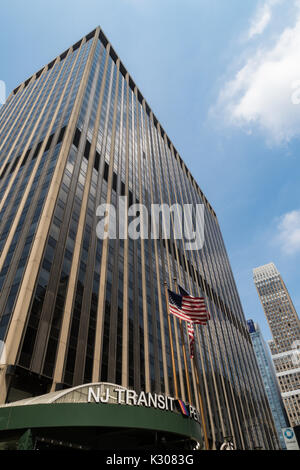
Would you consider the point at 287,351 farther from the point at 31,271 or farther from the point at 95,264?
the point at 31,271

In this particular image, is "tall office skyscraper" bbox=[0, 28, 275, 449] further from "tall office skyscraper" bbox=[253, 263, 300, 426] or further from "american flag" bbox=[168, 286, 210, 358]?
"tall office skyscraper" bbox=[253, 263, 300, 426]

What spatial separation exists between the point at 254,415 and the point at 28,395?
74835 mm

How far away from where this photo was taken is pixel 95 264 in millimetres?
42469

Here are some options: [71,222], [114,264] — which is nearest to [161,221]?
[114,264]

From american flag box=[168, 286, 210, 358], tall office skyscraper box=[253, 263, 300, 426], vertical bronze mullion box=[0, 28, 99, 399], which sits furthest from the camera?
tall office skyscraper box=[253, 263, 300, 426]

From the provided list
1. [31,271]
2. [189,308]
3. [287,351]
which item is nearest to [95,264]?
[31,271]

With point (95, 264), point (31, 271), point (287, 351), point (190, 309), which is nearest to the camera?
point (190, 309)

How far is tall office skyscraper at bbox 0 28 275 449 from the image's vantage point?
103ft

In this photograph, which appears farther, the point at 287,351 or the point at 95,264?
the point at 287,351

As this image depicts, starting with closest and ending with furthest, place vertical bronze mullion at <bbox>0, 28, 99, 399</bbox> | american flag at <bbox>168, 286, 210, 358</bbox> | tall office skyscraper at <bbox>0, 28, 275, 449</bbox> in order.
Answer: american flag at <bbox>168, 286, 210, 358</bbox> → vertical bronze mullion at <bbox>0, 28, 99, 399</bbox> → tall office skyscraper at <bbox>0, 28, 275, 449</bbox>

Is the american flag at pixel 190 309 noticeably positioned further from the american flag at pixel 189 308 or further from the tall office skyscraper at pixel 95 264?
the tall office skyscraper at pixel 95 264

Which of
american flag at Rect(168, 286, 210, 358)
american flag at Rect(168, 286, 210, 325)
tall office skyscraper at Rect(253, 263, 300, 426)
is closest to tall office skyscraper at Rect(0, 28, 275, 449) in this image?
american flag at Rect(168, 286, 210, 358)
